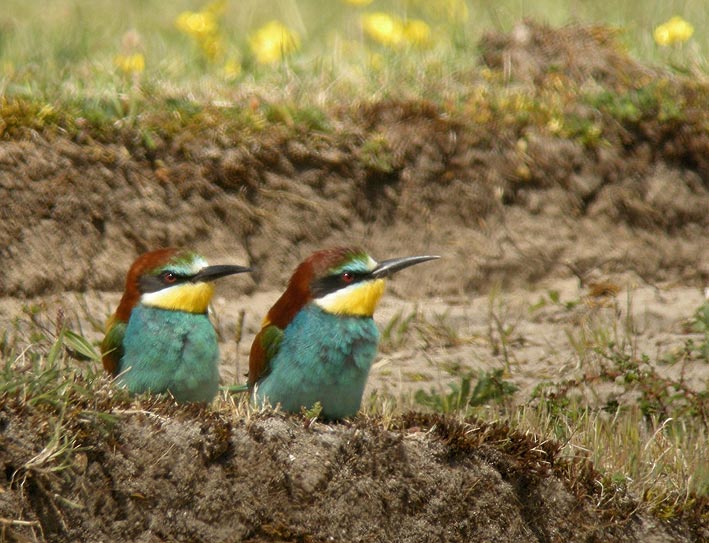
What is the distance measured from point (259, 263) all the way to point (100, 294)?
0.82 meters

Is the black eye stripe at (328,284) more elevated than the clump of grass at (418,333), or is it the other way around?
the black eye stripe at (328,284)

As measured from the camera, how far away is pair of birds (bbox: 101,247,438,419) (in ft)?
13.9

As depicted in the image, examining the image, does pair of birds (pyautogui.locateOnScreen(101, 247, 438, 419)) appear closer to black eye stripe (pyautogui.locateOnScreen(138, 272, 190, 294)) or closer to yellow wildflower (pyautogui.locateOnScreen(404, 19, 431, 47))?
black eye stripe (pyautogui.locateOnScreen(138, 272, 190, 294))

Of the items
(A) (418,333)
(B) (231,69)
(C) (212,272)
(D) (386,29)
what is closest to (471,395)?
(A) (418,333)

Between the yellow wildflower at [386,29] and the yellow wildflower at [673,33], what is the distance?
61.7 inches

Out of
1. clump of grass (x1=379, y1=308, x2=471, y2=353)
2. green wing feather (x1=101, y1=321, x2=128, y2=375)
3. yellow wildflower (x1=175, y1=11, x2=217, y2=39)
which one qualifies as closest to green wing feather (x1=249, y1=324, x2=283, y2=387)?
green wing feather (x1=101, y1=321, x2=128, y2=375)

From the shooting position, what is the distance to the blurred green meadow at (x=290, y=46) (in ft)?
20.5

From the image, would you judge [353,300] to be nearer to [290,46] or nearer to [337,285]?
[337,285]

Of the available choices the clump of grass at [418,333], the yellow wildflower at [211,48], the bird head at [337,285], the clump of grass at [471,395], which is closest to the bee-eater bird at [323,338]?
the bird head at [337,285]

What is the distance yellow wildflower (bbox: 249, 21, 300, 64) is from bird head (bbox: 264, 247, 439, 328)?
8.87 feet

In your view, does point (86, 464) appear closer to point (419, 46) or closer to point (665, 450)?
point (665, 450)

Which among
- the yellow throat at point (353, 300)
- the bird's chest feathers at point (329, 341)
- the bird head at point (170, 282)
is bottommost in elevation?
the bird's chest feathers at point (329, 341)

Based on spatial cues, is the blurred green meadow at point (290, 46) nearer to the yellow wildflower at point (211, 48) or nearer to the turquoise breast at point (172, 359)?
the yellow wildflower at point (211, 48)

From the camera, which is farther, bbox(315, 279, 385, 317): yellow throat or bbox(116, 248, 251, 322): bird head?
bbox(116, 248, 251, 322): bird head
